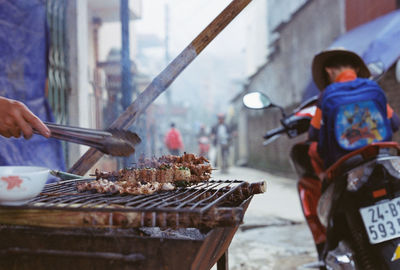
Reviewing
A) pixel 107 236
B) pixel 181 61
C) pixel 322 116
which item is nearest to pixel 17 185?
pixel 107 236

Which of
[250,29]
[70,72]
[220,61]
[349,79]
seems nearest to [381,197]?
[349,79]

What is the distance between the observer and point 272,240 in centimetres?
559

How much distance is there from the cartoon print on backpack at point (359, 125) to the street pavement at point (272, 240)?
4.98 ft

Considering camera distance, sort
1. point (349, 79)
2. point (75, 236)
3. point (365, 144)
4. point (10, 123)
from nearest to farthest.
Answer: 1. point (75, 236)
2. point (10, 123)
3. point (365, 144)
4. point (349, 79)

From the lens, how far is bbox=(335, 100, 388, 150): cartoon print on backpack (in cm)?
281

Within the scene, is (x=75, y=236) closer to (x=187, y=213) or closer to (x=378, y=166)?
(x=187, y=213)

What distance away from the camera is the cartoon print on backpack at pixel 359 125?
281 cm

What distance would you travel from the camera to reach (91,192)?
7.15 feet

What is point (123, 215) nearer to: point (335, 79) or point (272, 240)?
point (335, 79)

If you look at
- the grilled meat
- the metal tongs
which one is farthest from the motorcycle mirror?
the metal tongs

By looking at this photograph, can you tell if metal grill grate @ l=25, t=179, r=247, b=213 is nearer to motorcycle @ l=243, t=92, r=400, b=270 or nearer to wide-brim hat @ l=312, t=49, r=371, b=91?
Answer: motorcycle @ l=243, t=92, r=400, b=270

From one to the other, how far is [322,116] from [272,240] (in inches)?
126

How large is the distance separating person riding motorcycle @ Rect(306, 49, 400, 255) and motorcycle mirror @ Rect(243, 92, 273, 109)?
1.98 ft

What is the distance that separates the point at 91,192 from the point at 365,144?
2.14 meters
